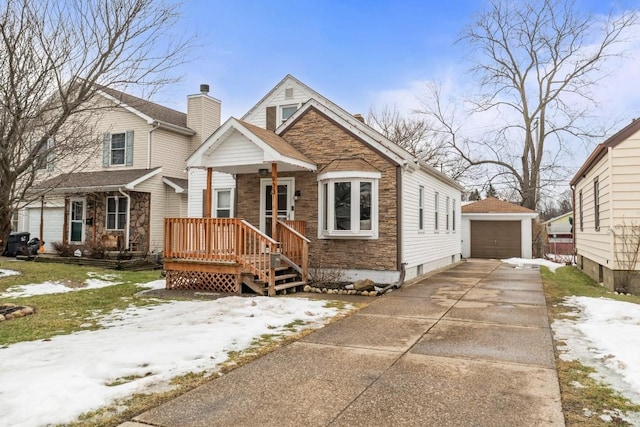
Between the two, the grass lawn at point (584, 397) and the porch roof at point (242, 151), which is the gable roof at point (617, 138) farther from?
the porch roof at point (242, 151)

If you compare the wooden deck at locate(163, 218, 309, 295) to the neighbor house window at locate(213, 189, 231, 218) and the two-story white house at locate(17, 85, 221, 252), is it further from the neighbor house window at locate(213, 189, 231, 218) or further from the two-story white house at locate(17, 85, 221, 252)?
the two-story white house at locate(17, 85, 221, 252)

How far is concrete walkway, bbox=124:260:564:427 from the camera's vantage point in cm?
360

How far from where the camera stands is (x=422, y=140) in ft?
114

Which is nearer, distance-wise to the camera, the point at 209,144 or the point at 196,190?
the point at 209,144

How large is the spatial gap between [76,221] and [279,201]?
11.7 m

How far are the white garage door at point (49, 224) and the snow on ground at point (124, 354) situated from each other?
15.0 m

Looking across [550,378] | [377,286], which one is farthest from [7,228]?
[550,378]

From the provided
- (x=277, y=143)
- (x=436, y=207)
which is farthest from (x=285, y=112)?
(x=436, y=207)

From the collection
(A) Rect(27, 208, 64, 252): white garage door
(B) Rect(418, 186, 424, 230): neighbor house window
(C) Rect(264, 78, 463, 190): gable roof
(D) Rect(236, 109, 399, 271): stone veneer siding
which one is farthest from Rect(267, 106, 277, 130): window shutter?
(A) Rect(27, 208, 64, 252): white garage door

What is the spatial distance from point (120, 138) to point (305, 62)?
9019 mm

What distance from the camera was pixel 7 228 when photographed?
26.7ft

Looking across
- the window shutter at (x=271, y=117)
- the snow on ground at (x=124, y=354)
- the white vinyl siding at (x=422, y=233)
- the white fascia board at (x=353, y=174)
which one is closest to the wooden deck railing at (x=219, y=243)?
the snow on ground at (x=124, y=354)

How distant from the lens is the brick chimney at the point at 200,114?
829 inches

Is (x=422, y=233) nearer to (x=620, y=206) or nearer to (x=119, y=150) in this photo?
(x=620, y=206)
